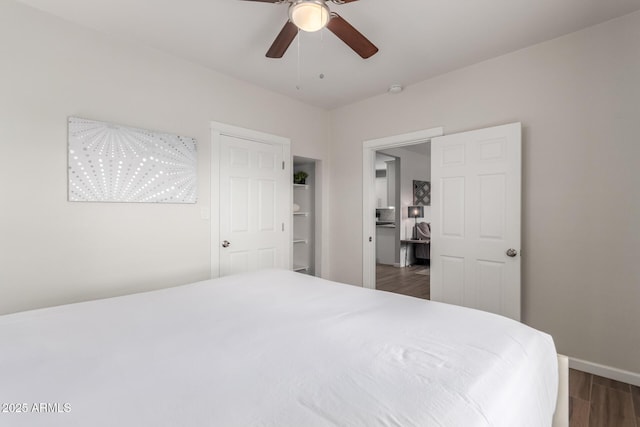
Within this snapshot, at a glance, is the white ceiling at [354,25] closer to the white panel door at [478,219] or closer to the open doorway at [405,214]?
the white panel door at [478,219]

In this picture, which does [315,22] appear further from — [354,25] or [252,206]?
[252,206]

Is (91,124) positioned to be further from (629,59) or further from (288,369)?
(629,59)

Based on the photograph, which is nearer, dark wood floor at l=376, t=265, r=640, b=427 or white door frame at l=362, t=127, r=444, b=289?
dark wood floor at l=376, t=265, r=640, b=427

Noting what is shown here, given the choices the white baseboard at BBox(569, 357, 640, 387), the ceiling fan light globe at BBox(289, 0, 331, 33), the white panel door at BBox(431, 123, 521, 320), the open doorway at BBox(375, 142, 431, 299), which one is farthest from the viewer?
the open doorway at BBox(375, 142, 431, 299)

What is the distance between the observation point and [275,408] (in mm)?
764

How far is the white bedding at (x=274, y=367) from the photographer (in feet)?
2.47

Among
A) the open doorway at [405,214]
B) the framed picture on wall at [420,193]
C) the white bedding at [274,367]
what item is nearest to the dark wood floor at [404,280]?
the open doorway at [405,214]

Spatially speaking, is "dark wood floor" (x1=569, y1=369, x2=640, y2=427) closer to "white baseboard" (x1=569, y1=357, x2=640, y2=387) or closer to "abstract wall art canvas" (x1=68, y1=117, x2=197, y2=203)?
"white baseboard" (x1=569, y1=357, x2=640, y2=387)

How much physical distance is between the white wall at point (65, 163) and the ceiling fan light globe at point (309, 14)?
5.32ft

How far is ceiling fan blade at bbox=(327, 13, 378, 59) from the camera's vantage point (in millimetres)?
1726

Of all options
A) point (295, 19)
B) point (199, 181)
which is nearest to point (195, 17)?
point (295, 19)

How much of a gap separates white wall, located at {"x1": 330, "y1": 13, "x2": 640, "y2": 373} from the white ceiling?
215mm

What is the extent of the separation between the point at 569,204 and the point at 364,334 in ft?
7.32

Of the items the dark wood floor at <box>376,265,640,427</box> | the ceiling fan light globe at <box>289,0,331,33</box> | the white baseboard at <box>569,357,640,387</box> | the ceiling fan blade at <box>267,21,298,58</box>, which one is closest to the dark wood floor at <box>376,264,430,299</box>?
the white baseboard at <box>569,357,640,387</box>
